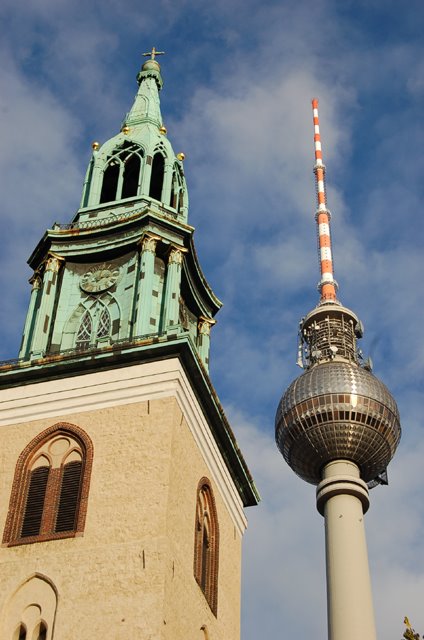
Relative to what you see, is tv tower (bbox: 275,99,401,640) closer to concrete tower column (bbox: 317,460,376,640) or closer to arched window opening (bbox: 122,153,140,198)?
concrete tower column (bbox: 317,460,376,640)

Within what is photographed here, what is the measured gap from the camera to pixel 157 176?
3997 centimetres

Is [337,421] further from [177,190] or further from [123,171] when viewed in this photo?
[123,171]

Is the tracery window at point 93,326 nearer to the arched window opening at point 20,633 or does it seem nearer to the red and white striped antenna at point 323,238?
the arched window opening at point 20,633

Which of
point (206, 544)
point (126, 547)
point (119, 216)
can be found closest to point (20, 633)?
point (126, 547)

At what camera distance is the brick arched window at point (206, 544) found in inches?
1161

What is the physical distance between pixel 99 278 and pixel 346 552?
31063 millimetres

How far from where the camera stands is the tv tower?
61.2 metres

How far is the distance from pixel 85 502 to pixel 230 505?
6.99 m

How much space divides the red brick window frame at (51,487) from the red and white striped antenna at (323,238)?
48520 mm

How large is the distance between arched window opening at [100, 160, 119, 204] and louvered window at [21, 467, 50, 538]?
1330cm

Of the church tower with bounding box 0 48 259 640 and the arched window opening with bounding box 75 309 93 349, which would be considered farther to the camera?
the arched window opening with bounding box 75 309 93 349

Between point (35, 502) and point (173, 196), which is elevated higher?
point (173, 196)

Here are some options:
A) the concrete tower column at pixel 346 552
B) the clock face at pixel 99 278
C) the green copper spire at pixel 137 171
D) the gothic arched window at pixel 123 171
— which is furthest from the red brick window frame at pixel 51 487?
the concrete tower column at pixel 346 552

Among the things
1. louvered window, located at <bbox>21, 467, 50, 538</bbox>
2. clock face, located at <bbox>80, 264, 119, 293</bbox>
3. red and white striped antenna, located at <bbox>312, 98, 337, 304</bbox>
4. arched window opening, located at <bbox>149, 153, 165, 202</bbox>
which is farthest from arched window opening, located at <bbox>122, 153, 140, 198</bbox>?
red and white striped antenna, located at <bbox>312, 98, 337, 304</bbox>
